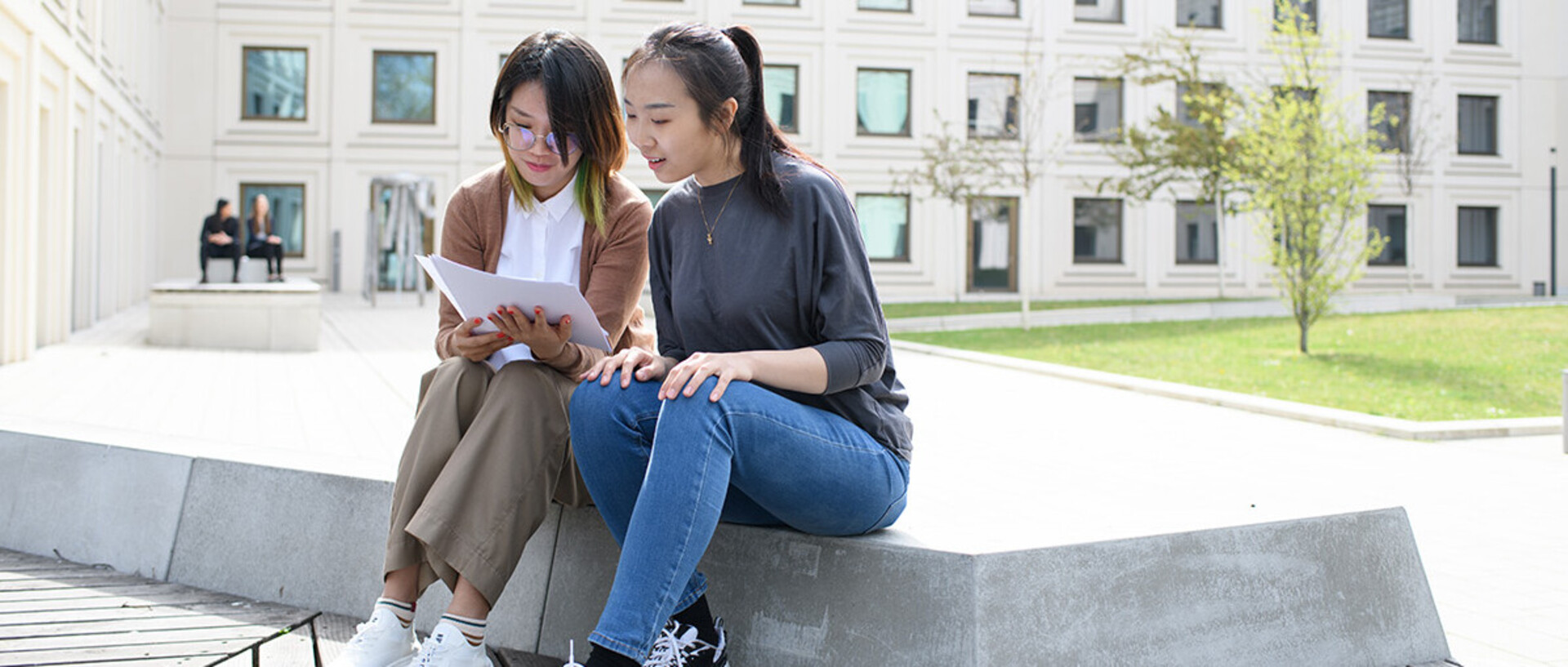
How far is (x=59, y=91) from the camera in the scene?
13625mm

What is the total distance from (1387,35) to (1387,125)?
2442 mm

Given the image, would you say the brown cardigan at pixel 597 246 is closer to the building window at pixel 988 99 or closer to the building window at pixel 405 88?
the building window at pixel 405 88

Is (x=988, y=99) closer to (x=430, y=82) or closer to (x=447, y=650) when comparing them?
(x=430, y=82)

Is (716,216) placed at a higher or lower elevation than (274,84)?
lower

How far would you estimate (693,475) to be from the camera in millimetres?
2443

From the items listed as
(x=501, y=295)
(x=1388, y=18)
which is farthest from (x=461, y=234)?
(x=1388, y=18)

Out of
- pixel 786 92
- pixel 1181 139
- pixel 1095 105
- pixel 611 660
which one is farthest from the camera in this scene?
pixel 1095 105

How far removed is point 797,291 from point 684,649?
845 mm

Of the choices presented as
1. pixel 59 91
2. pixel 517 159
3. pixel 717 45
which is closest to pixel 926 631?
pixel 717 45

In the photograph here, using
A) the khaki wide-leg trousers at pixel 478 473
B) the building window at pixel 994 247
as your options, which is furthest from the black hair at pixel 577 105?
the building window at pixel 994 247

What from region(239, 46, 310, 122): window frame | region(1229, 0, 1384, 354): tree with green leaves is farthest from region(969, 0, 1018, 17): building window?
region(1229, 0, 1384, 354): tree with green leaves

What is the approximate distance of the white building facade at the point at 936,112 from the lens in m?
27.2

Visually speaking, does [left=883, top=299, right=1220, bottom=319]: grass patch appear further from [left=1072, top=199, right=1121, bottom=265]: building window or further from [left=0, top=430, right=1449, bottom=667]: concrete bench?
[left=0, top=430, right=1449, bottom=667]: concrete bench

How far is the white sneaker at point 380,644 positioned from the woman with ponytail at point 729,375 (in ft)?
1.76
